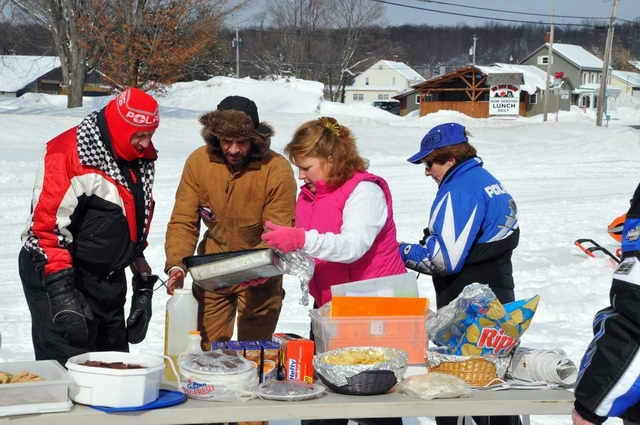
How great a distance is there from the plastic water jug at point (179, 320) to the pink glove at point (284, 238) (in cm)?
48

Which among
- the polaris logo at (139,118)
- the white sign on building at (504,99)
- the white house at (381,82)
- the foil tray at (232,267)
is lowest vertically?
the foil tray at (232,267)

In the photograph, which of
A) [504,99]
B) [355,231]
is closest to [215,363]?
[355,231]

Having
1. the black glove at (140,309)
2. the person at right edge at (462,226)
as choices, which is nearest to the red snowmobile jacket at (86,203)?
the black glove at (140,309)

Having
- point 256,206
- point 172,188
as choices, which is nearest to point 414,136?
point 172,188

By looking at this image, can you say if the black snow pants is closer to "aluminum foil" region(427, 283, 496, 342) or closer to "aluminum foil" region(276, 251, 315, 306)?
"aluminum foil" region(276, 251, 315, 306)

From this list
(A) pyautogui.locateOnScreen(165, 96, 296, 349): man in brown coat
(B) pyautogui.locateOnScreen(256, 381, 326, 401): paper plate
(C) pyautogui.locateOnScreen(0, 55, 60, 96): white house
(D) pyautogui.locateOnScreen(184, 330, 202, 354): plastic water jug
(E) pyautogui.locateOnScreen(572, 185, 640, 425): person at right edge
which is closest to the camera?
(E) pyautogui.locateOnScreen(572, 185, 640, 425): person at right edge

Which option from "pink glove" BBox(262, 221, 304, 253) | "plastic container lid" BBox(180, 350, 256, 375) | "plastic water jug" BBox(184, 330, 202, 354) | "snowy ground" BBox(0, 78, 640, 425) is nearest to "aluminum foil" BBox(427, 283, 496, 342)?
"pink glove" BBox(262, 221, 304, 253)

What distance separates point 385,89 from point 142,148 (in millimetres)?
84320

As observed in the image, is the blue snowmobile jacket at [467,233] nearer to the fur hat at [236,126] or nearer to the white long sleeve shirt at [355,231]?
the white long sleeve shirt at [355,231]

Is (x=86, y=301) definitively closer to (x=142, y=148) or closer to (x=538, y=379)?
(x=142, y=148)

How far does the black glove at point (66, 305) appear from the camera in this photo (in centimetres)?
346

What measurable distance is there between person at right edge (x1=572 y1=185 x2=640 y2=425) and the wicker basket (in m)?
1.06

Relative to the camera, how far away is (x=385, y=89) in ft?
285

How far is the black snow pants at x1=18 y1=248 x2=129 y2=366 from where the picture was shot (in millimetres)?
3688
